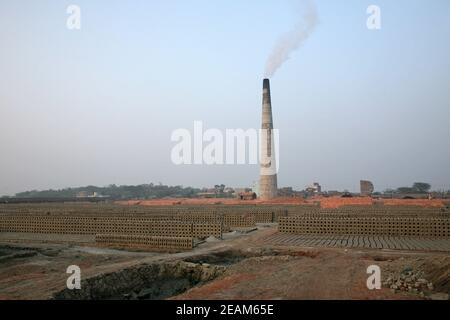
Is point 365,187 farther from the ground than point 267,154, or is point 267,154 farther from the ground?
point 267,154

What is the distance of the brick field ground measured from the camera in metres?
11.5

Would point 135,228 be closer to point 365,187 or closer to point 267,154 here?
point 267,154

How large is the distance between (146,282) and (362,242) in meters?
7.14

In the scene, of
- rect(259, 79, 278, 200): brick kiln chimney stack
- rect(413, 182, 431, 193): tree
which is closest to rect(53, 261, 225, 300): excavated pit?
rect(259, 79, 278, 200): brick kiln chimney stack

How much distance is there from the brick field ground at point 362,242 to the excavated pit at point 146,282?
3.75 m

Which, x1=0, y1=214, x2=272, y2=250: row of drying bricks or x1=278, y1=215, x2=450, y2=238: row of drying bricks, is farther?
x1=278, y1=215, x2=450, y2=238: row of drying bricks

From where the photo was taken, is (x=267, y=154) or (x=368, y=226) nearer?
(x=368, y=226)

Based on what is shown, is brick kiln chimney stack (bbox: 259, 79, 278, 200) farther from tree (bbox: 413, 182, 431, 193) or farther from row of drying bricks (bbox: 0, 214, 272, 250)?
tree (bbox: 413, 182, 431, 193)

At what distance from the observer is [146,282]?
31.3 ft

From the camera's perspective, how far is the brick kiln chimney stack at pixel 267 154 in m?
36.4

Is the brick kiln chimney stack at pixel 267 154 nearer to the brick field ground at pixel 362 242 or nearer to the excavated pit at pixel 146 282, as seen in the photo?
the brick field ground at pixel 362 242

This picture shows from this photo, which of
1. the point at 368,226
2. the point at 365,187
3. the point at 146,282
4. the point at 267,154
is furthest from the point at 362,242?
the point at 365,187

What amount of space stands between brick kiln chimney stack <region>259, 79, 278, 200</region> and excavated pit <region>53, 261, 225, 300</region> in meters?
26.9

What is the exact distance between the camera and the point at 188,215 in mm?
21172
